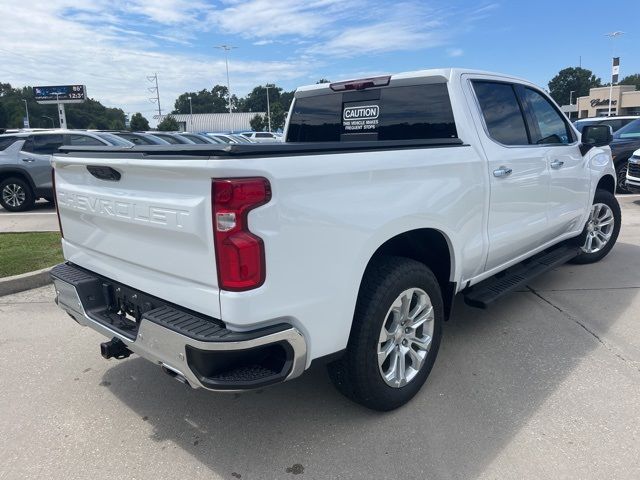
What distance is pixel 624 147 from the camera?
36.2 ft

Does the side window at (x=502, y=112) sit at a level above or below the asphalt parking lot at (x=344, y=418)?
above

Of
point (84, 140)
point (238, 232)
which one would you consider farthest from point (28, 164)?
point (238, 232)

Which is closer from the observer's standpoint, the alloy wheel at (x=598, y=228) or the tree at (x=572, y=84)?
the alloy wheel at (x=598, y=228)

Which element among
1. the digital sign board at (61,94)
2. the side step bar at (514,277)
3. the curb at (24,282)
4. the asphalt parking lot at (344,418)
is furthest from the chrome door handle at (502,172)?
the digital sign board at (61,94)

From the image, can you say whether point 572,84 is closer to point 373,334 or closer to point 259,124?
point 259,124

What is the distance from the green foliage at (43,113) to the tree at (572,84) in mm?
95518

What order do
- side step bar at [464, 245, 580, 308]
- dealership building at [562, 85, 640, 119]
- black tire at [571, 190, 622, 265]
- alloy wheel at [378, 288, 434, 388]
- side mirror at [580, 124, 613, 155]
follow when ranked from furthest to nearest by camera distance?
1. dealership building at [562, 85, 640, 119]
2. black tire at [571, 190, 622, 265]
3. side mirror at [580, 124, 613, 155]
4. side step bar at [464, 245, 580, 308]
5. alloy wheel at [378, 288, 434, 388]

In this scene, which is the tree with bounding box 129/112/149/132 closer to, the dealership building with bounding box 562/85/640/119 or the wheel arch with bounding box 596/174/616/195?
the dealership building with bounding box 562/85/640/119

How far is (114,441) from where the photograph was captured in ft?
9.16

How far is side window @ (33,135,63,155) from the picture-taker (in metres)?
11.0

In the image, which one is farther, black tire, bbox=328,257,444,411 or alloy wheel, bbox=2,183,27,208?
alloy wheel, bbox=2,183,27,208

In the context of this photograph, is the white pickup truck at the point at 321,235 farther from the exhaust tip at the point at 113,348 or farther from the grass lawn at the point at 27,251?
the grass lawn at the point at 27,251

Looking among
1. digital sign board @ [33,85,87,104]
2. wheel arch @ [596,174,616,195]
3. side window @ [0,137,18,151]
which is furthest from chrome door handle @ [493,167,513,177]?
digital sign board @ [33,85,87,104]

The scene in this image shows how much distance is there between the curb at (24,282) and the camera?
5.28m
